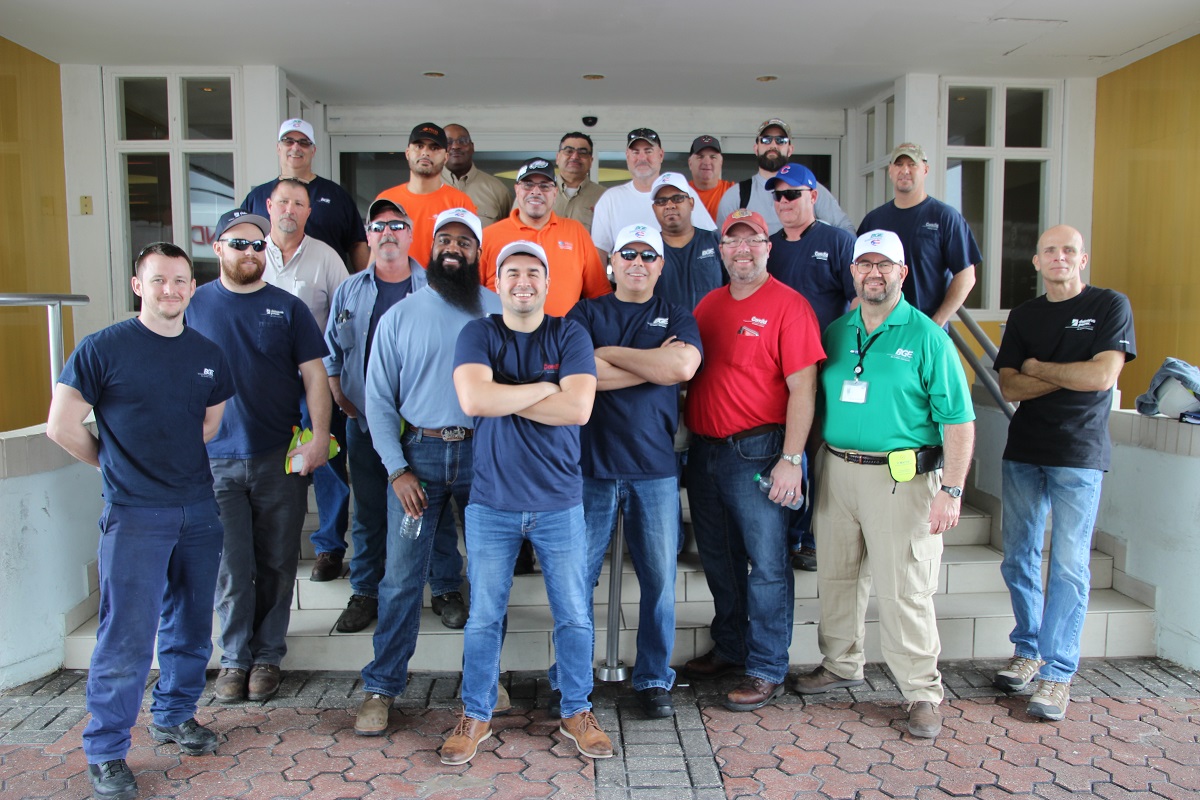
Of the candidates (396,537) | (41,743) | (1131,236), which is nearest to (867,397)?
(396,537)

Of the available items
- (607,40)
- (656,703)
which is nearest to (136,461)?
(656,703)

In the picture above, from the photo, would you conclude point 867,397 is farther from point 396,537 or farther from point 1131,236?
point 1131,236

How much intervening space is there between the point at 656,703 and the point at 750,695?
0.41 meters

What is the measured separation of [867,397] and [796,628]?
125cm

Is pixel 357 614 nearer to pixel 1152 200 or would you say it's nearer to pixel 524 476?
pixel 524 476

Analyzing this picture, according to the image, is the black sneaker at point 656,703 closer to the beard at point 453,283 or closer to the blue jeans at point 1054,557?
the blue jeans at point 1054,557

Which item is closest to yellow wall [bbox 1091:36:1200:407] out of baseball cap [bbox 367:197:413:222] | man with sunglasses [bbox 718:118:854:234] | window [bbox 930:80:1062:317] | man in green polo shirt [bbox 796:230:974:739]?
window [bbox 930:80:1062:317]

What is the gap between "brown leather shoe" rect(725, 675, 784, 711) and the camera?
3.54 metres

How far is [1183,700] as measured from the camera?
12.1 ft

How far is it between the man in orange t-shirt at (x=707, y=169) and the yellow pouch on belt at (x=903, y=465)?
2.08m

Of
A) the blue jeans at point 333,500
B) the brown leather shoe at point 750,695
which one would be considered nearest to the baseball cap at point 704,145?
the blue jeans at point 333,500

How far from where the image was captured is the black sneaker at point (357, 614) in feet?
12.8

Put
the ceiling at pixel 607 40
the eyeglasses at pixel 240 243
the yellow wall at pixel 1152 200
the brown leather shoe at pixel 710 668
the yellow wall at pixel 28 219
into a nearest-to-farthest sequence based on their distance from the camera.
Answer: the eyeglasses at pixel 240 243 → the brown leather shoe at pixel 710 668 → the ceiling at pixel 607 40 → the yellow wall at pixel 28 219 → the yellow wall at pixel 1152 200

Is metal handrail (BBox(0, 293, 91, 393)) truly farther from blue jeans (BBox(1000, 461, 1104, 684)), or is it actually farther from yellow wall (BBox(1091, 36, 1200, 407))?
yellow wall (BBox(1091, 36, 1200, 407))
